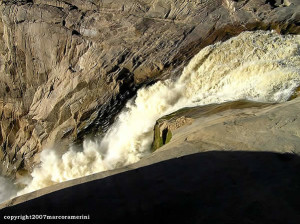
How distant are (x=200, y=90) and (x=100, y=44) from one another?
4168 mm

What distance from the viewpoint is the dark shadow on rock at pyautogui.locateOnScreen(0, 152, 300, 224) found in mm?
3240

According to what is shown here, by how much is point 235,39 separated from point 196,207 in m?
8.96

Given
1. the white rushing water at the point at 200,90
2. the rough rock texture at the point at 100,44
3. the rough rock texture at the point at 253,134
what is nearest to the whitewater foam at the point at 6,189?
the rough rock texture at the point at 100,44

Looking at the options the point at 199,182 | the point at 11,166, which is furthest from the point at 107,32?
the point at 199,182

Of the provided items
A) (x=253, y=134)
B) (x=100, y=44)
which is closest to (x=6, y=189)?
(x=100, y=44)

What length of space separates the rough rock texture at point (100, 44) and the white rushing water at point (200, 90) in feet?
1.53

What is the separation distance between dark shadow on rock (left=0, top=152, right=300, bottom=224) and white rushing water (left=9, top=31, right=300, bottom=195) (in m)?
5.11

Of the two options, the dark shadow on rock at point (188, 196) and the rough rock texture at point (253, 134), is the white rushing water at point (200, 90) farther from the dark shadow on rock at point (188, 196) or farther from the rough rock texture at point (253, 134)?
the dark shadow on rock at point (188, 196)

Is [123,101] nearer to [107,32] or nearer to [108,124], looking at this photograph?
[108,124]

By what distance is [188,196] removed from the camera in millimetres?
3576

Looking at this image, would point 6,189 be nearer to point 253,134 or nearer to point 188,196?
point 253,134

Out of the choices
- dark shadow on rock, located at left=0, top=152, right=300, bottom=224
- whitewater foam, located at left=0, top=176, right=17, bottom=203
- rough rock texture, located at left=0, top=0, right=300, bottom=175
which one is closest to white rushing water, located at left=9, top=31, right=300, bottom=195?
rough rock texture, located at left=0, top=0, right=300, bottom=175

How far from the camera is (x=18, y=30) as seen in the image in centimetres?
1288

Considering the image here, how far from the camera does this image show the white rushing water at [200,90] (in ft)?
31.0
